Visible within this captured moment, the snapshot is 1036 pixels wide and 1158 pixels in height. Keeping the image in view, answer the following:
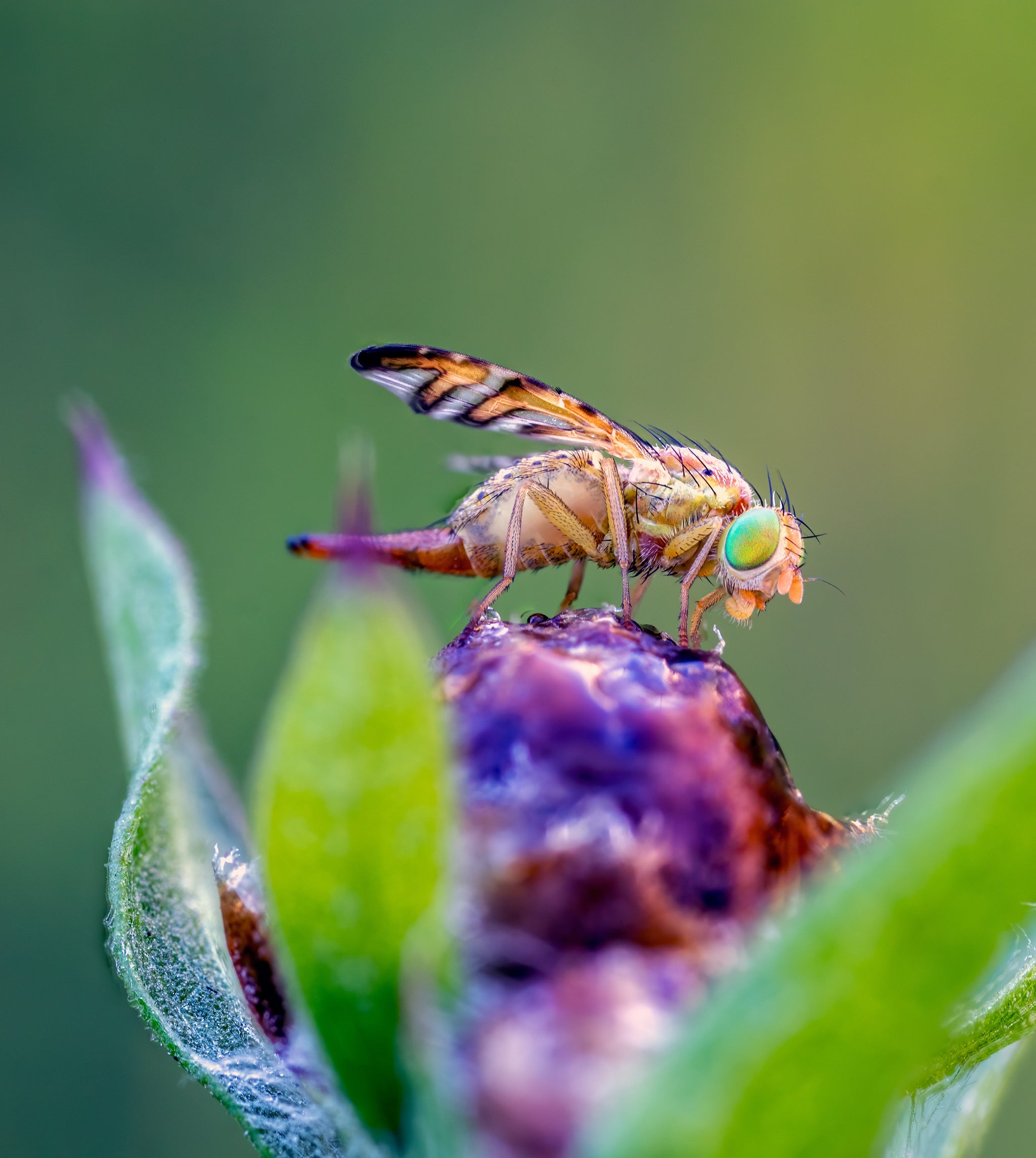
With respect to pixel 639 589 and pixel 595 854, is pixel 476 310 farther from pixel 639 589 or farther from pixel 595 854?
pixel 595 854

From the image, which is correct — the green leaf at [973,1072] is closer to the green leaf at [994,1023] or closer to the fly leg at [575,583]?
the green leaf at [994,1023]

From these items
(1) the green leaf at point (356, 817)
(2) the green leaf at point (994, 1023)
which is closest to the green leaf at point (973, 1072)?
(2) the green leaf at point (994, 1023)

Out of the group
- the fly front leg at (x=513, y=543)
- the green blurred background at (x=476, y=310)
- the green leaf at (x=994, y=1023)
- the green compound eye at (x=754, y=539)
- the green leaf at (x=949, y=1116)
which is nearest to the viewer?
the green leaf at (x=994, y=1023)

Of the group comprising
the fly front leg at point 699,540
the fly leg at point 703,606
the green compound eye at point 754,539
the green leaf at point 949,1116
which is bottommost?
the green leaf at point 949,1116

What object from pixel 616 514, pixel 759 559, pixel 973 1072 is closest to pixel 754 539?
pixel 759 559

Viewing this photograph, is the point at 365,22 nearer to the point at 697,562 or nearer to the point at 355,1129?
the point at 697,562

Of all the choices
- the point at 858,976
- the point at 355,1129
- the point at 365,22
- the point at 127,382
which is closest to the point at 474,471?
the point at 355,1129

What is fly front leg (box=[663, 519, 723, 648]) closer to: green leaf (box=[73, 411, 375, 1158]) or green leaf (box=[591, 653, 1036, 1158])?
green leaf (box=[73, 411, 375, 1158])
